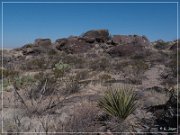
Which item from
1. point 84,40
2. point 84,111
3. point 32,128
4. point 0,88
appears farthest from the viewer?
point 84,40

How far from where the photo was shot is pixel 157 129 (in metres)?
6.28

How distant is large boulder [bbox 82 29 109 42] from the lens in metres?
36.7

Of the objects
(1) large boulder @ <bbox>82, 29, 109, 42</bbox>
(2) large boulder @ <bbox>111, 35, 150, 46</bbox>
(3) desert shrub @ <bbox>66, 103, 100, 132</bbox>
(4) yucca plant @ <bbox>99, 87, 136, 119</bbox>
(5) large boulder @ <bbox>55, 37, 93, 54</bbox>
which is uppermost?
(1) large boulder @ <bbox>82, 29, 109, 42</bbox>

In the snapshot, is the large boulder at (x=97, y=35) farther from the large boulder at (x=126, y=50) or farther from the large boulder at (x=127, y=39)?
the large boulder at (x=126, y=50)

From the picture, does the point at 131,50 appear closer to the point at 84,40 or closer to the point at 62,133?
the point at 84,40

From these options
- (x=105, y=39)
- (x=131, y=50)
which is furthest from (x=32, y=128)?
(x=105, y=39)

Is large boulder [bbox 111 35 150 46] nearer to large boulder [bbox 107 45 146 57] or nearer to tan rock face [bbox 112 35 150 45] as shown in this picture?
tan rock face [bbox 112 35 150 45]

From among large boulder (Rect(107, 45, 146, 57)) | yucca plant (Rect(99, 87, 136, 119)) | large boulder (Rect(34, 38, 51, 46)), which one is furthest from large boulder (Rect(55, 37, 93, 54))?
yucca plant (Rect(99, 87, 136, 119))

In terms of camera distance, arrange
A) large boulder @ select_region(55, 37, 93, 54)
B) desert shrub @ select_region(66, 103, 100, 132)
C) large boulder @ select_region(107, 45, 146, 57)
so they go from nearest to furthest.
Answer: desert shrub @ select_region(66, 103, 100, 132) < large boulder @ select_region(107, 45, 146, 57) < large boulder @ select_region(55, 37, 93, 54)

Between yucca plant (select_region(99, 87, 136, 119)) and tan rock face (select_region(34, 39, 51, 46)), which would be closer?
yucca plant (select_region(99, 87, 136, 119))

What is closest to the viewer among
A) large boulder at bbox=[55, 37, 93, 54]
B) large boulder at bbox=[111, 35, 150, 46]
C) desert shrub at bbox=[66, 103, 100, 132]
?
desert shrub at bbox=[66, 103, 100, 132]

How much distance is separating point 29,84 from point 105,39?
86.9 feet

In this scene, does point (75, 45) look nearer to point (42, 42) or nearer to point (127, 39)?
point (127, 39)

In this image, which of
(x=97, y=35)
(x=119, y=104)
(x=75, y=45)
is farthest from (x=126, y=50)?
(x=119, y=104)
